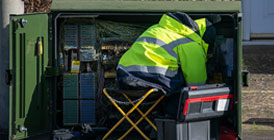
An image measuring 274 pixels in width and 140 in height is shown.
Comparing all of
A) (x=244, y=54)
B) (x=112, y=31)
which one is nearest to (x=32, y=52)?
(x=112, y=31)

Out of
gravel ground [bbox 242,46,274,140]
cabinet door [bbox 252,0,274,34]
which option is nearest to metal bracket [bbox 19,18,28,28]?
gravel ground [bbox 242,46,274,140]

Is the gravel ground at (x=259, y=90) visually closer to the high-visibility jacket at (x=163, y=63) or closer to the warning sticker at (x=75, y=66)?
the high-visibility jacket at (x=163, y=63)

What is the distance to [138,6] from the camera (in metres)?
6.48

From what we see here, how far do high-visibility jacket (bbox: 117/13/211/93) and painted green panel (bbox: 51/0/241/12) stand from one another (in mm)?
696

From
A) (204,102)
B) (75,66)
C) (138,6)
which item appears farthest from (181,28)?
(75,66)

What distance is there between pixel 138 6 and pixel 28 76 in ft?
6.60

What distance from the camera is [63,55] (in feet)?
23.4

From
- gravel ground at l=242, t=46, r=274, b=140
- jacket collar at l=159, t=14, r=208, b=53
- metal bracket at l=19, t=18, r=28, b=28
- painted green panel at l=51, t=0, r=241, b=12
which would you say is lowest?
gravel ground at l=242, t=46, r=274, b=140

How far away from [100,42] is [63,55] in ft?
2.22

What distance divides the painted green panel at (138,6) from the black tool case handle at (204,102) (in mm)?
1476

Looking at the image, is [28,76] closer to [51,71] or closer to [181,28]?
[51,71]

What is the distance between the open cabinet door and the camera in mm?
6172

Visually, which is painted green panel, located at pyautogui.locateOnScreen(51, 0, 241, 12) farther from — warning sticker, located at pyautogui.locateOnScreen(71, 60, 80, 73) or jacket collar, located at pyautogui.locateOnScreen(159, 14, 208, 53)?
warning sticker, located at pyautogui.locateOnScreen(71, 60, 80, 73)

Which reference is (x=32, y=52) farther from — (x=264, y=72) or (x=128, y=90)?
→ (x=264, y=72)
